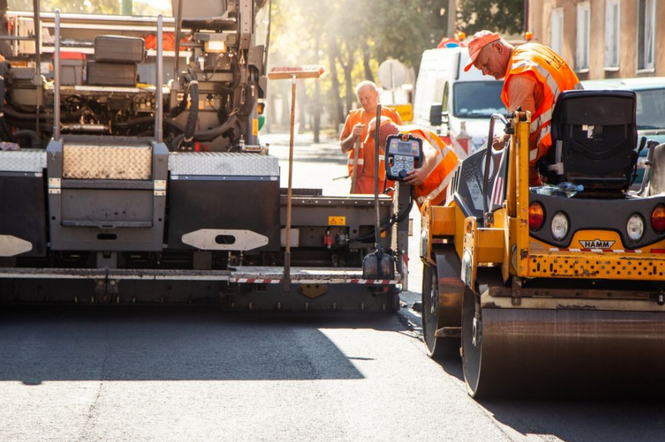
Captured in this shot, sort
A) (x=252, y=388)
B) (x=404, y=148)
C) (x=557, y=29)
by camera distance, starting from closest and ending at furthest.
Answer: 1. (x=252, y=388)
2. (x=404, y=148)
3. (x=557, y=29)

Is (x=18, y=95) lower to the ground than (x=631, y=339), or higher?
higher

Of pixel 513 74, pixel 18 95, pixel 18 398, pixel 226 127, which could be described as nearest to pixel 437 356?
pixel 513 74

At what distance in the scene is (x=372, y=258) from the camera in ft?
31.6

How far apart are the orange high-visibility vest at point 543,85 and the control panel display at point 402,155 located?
1.86m

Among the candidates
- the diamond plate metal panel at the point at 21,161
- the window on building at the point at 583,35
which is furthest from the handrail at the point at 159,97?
the window on building at the point at 583,35

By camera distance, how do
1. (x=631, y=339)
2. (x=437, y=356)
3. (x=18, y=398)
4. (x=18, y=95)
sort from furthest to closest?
(x=18, y=95), (x=437, y=356), (x=18, y=398), (x=631, y=339)

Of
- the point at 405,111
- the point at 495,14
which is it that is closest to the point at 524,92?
the point at 405,111

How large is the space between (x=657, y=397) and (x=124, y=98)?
579cm

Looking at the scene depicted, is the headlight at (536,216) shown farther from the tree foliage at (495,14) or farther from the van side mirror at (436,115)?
the tree foliage at (495,14)

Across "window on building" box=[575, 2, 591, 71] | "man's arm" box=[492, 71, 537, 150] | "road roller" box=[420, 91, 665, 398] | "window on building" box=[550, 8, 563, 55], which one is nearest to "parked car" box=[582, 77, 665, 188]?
"man's arm" box=[492, 71, 537, 150]

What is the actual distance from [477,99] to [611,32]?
35.1ft

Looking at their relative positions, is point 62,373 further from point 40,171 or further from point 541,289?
point 541,289

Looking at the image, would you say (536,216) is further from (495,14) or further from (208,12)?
(495,14)

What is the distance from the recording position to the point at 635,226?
666 cm
